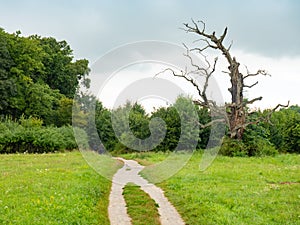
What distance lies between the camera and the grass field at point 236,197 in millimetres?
12461

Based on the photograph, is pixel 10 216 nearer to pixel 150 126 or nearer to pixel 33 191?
pixel 33 191

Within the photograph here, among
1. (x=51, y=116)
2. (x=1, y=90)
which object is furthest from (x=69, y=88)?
(x=1, y=90)

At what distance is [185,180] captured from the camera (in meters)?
20.3

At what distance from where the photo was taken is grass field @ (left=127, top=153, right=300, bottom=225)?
1246 cm

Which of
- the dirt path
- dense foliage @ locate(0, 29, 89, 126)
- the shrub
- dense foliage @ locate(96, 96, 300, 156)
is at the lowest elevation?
the dirt path

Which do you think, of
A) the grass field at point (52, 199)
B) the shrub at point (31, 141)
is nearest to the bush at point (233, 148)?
the shrub at point (31, 141)

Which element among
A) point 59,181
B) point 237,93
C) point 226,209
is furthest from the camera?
point 237,93

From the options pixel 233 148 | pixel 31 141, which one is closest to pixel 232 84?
pixel 233 148

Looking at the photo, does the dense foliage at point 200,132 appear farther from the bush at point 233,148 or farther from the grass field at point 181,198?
the grass field at point 181,198

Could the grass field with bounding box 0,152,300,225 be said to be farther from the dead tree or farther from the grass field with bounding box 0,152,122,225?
the dead tree

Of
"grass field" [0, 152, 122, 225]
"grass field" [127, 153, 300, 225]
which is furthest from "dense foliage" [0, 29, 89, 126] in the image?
"grass field" [127, 153, 300, 225]

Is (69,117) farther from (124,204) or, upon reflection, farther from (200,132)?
(124,204)

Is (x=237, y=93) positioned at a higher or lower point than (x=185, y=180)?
higher

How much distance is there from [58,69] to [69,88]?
5.37 meters
